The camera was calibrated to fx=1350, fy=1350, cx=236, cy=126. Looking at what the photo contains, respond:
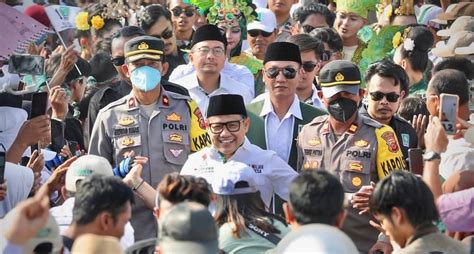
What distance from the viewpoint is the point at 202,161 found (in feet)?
27.7

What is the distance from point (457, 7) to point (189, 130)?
306 cm

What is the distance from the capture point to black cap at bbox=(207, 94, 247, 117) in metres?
8.58

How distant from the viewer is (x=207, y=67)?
10219mm

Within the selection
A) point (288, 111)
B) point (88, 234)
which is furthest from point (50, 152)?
point (88, 234)

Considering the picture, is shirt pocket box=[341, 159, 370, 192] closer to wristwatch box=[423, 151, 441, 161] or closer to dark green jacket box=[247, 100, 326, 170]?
dark green jacket box=[247, 100, 326, 170]

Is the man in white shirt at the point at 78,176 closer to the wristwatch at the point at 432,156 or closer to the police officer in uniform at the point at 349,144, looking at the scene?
the police officer in uniform at the point at 349,144

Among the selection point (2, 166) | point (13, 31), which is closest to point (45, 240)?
point (2, 166)

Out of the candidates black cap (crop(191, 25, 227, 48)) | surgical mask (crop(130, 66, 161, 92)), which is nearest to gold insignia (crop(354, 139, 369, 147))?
surgical mask (crop(130, 66, 161, 92))

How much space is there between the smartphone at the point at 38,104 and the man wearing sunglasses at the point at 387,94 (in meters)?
2.20

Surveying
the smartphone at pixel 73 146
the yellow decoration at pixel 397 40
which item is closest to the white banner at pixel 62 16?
the smartphone at pixel 73 146

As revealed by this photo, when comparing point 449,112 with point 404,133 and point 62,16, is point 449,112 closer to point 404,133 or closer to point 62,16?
point 404,133

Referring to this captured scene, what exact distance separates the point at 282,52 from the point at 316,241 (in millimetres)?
3863

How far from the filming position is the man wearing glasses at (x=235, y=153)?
8445 millimetres

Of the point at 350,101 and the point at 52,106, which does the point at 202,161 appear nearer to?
the point at 350,101
